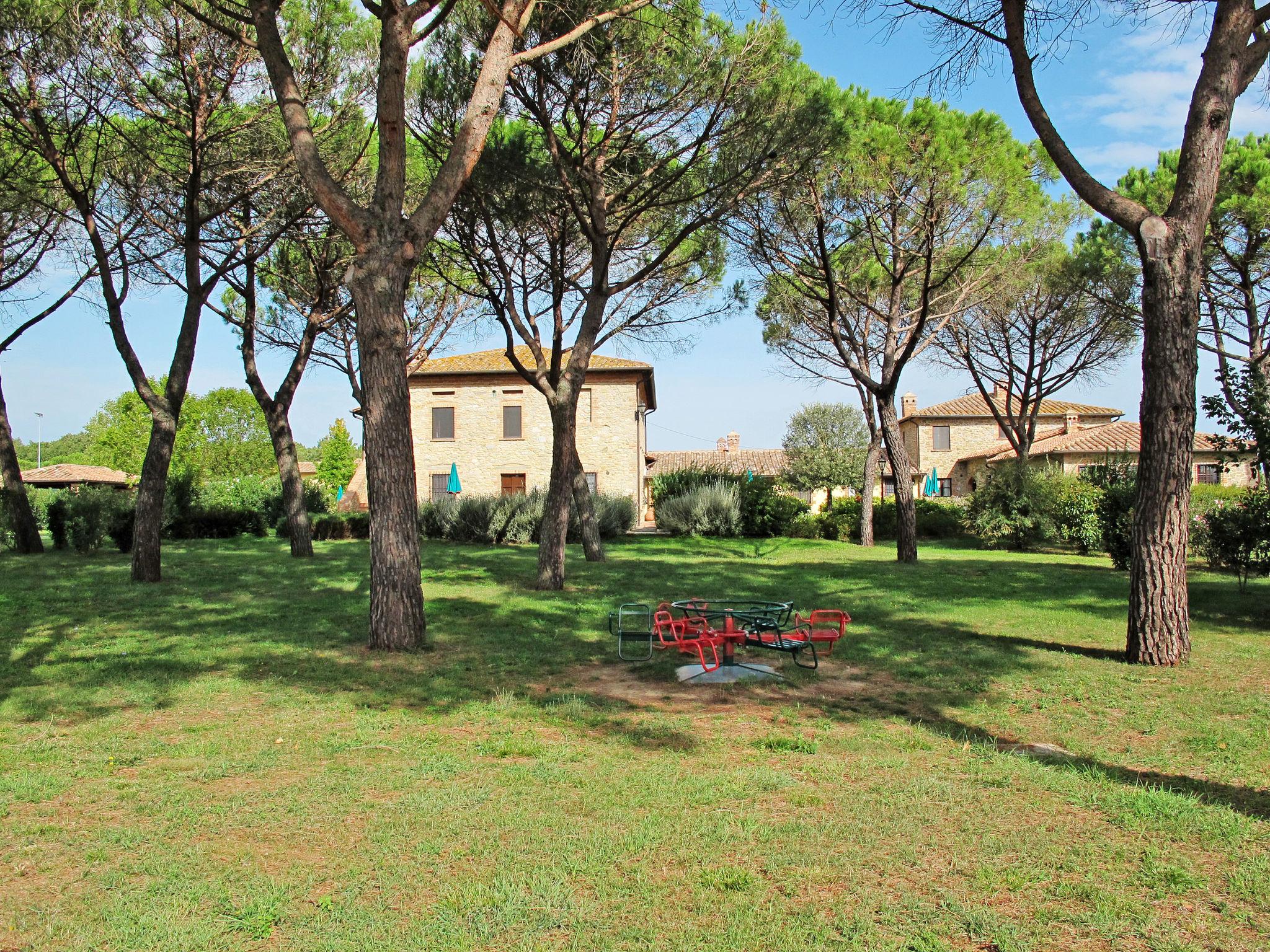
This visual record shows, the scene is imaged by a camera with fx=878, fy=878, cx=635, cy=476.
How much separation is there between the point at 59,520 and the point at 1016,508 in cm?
2035

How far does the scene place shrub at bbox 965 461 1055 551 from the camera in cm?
2019

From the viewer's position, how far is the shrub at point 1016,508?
2019 cm

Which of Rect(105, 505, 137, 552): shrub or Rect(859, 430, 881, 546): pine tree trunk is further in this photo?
Rect(859, 430, 881, 546): pine tree trunk

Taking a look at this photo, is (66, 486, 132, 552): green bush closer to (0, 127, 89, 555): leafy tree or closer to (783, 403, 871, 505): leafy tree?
(0, 127, 89, 555): leafy tree

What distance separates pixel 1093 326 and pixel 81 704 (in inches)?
957

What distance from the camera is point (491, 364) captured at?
31.5 m

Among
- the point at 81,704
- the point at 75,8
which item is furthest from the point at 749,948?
the point at 75,8

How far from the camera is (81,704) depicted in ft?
17.1

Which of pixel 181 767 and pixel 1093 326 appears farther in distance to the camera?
pixel 1093 326

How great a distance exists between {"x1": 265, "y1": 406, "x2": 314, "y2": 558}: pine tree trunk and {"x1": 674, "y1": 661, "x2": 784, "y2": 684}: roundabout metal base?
11340 mm

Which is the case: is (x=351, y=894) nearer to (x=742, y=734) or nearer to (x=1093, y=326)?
(x=742, y=734)

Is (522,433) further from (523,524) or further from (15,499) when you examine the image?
(15,499)

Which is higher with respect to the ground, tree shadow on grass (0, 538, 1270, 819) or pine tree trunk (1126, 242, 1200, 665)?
pine tree trunk (1126, 242, 1200, 665)

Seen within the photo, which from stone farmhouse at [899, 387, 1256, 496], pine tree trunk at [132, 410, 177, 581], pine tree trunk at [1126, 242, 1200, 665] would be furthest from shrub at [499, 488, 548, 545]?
stone farmhouse at [899, 387, 1256, 496]
